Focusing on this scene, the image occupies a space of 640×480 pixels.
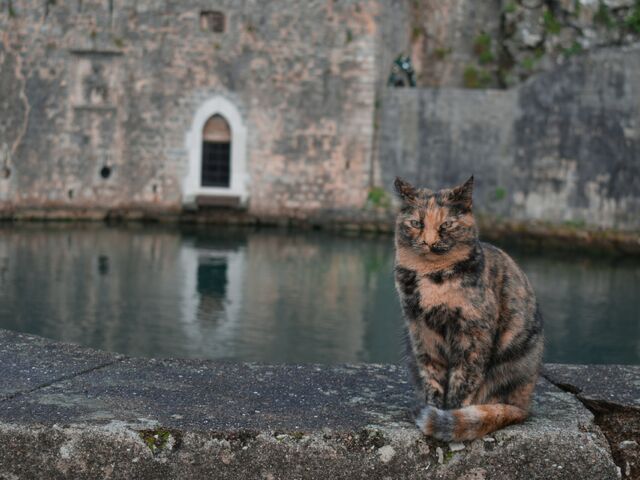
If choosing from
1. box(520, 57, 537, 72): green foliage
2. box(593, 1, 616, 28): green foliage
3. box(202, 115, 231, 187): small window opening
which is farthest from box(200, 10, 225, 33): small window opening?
box(593, 1, 616, 28): green foliage

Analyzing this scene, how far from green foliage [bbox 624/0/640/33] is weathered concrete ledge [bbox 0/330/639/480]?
1976cm

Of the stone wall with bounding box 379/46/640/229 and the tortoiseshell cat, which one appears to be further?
the stone wall with bounding box 379/46/640/229

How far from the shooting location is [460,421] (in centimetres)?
295

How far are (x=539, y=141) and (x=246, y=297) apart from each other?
893 cm

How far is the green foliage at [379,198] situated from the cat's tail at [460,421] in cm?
1781

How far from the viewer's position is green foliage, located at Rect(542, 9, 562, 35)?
21.9 metres

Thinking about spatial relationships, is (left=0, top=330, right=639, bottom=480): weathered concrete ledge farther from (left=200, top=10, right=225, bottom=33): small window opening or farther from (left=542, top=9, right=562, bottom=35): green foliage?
(left=542, top=9, right=562, bottom=35): green foliage

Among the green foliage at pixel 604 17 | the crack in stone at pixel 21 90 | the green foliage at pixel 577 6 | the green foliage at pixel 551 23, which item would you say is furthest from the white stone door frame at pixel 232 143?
the green foliage at pixel 604 17

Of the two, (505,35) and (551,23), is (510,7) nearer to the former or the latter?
(505,35)

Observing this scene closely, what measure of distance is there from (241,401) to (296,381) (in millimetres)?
378

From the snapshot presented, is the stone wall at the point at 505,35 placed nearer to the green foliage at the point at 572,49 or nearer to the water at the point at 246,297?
the green foliage at the point at 572,49

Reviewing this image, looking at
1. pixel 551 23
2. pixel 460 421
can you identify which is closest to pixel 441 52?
pixel 551 23

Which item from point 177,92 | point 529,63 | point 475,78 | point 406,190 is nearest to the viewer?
point 406,190

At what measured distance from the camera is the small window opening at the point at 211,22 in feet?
69.5
